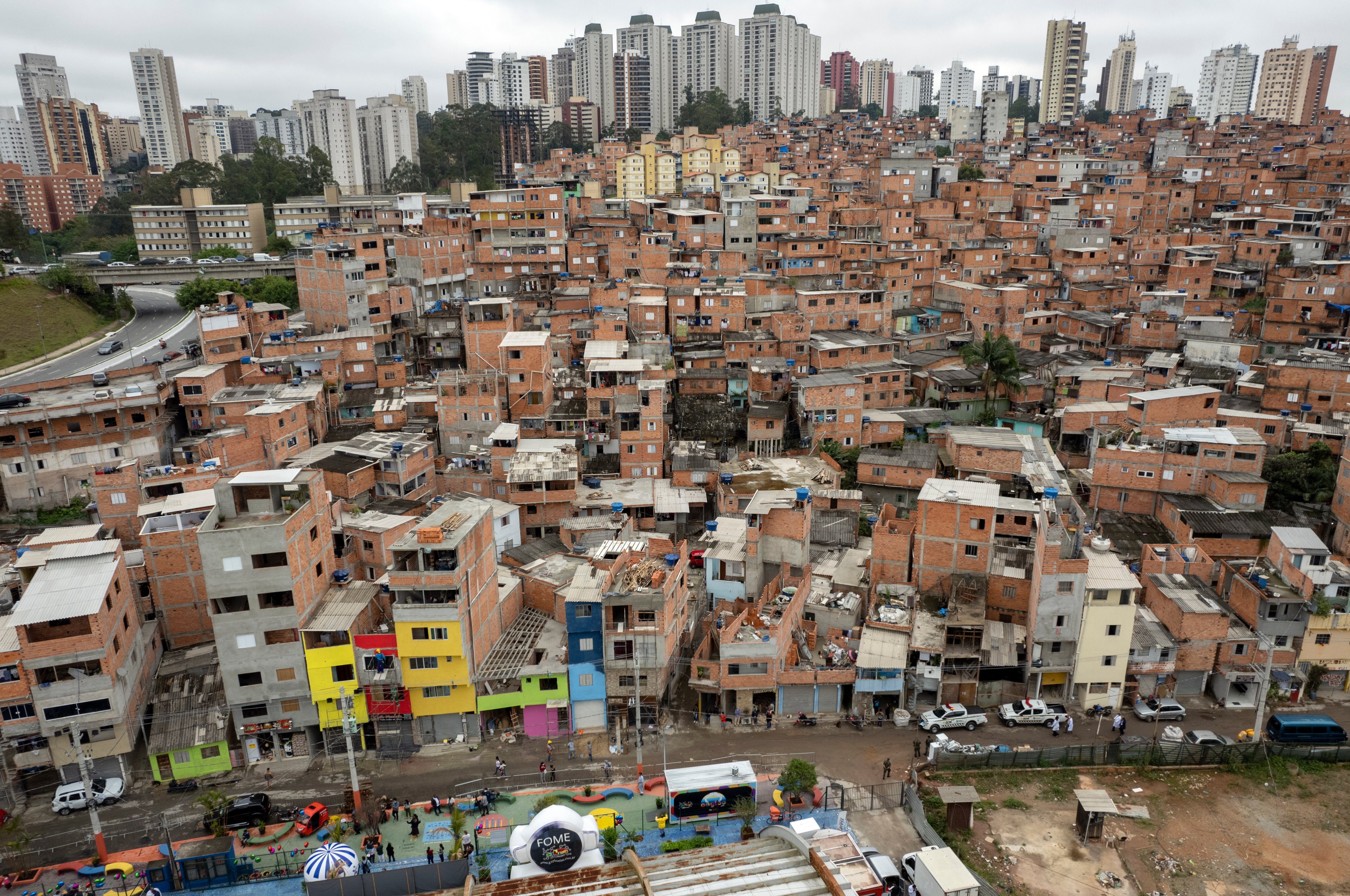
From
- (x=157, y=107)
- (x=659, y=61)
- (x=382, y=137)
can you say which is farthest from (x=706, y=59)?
(x=157, y=107)

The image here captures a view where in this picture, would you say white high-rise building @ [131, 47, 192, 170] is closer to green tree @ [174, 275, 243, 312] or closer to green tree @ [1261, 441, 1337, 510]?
green tree @ [174, 275, 243, 312]

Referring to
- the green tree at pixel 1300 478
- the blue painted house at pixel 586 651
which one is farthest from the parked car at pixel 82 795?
the green tree at pixel 1300 478

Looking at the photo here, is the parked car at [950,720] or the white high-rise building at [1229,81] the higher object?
the white high-rise building at [1229,81]

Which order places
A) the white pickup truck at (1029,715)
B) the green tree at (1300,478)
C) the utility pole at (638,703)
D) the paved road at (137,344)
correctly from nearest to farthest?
the utility pole at (638,703), the white pickup truck at (1029,715), the green tree at (1300,478), the paved road at (137,344)

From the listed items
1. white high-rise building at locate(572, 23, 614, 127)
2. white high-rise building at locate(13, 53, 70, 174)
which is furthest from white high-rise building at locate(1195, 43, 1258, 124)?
white high-rise building at locate(13, 53, 70, 174)

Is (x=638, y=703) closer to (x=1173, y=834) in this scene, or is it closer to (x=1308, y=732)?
(x=1173, y=834)

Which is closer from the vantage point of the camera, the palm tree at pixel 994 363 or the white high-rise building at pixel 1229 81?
the palm tree at pixel 994 363

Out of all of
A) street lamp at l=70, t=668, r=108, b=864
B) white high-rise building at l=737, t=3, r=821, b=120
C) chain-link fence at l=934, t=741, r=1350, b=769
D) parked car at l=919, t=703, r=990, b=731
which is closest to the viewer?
street lamp at l=70, t=668, r=108, b=864

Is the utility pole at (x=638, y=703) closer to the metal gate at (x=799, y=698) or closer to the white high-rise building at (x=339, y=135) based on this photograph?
the metal gate at (x=799, y=698)
